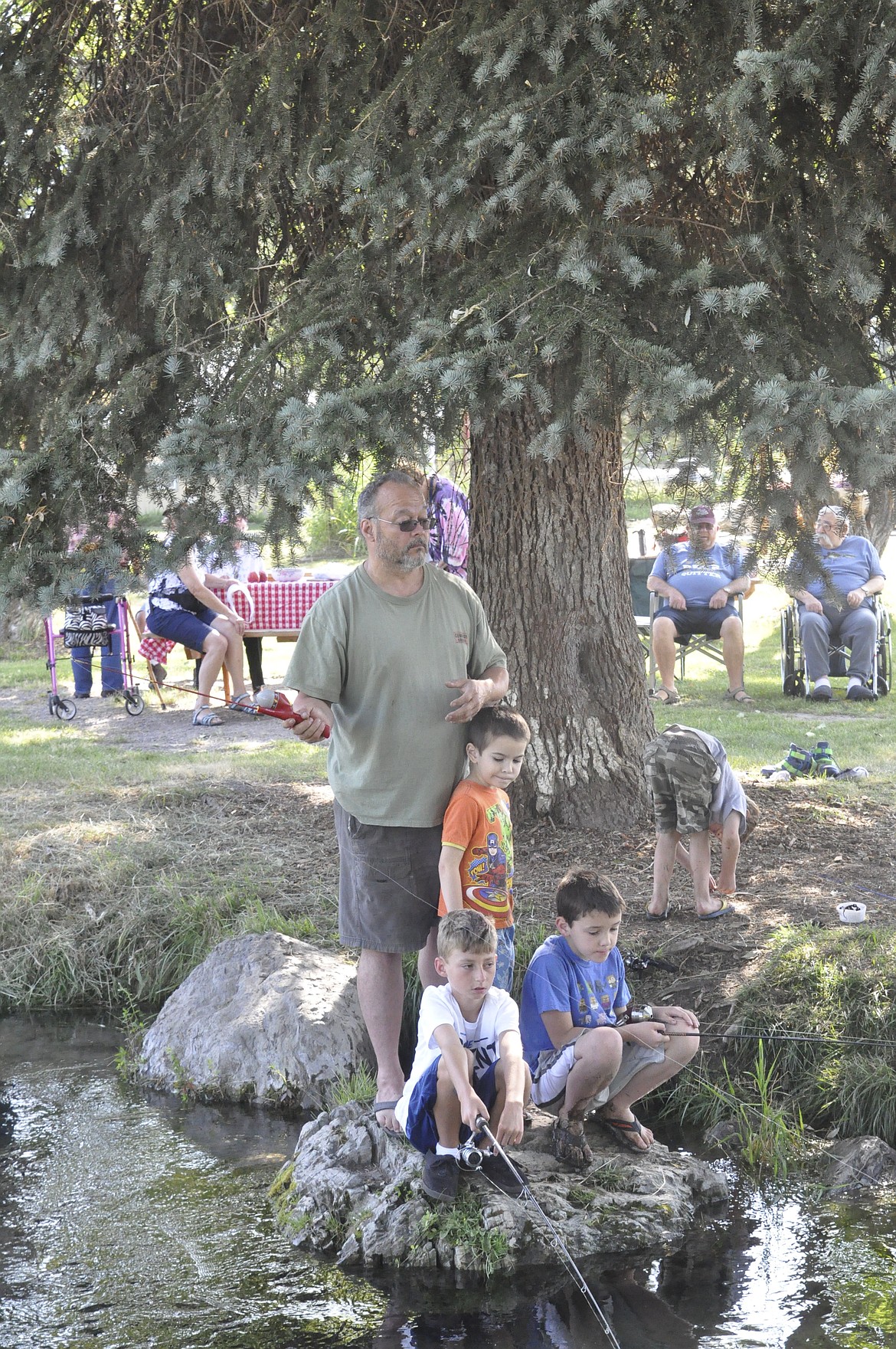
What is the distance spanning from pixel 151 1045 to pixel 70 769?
11.0 feet

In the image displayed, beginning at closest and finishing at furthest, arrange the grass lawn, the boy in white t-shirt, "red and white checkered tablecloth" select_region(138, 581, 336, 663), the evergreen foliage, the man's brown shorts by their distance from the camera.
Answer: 1. the boy in white t-shirt
2. the man's brown shorts
3. the evergreen foliage
4. the grass lawn
5. "red and white checkered tablecloth" select_region(138, 581, 336, 663)

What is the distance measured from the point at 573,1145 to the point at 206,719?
6223 mm

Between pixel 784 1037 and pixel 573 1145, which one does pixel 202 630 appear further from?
pixel 573 1145

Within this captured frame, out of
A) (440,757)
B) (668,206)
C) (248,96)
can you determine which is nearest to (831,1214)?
(440,757)

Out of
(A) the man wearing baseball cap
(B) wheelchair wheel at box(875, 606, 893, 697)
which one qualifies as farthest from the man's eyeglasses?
(B) wheelchair wheel at box(875, 606, 893, 697)

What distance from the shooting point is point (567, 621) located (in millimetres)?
5895

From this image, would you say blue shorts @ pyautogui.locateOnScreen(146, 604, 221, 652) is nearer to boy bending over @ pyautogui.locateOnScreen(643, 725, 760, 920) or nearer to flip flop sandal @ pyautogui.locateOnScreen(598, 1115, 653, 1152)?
boy bending over @ pyautogui.locateOnScreen(643, 725, 760, 920)

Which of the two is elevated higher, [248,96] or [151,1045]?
[248,96]

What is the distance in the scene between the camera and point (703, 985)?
14.6 feet

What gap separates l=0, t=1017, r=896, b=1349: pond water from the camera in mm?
3068

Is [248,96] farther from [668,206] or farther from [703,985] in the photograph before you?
[703,985]

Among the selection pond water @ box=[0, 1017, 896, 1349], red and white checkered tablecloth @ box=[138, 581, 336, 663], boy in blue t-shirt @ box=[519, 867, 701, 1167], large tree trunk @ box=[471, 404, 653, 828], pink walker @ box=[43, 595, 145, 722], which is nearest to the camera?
pond water @ box=[0, 1017, 896, 1349]

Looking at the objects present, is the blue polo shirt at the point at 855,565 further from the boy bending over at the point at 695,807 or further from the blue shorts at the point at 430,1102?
the blue shorts at the point at 430,1102

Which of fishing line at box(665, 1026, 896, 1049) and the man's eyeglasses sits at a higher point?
the man's eyeglasses
